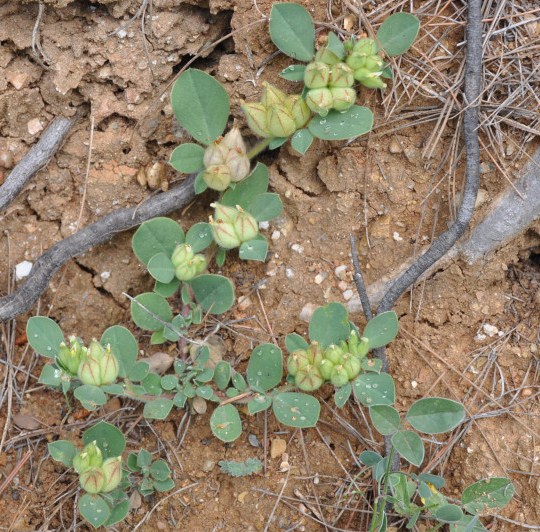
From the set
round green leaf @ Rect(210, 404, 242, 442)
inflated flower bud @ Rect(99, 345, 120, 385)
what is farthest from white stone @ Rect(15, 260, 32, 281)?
round green leaf @ Rect(210, 404, 242, 442)

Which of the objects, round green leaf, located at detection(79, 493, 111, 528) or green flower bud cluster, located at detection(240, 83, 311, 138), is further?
green flower bud cluster, located at detection(240, 83, 311, 138)

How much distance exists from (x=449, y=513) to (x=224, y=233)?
115cm

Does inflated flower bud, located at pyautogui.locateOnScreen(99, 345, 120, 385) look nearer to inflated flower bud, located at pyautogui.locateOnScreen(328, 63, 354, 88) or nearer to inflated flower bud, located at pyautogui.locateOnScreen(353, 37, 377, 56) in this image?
inflated flower bud, located at pyautogui.locateOnScreen(328, 63, 354, 88)

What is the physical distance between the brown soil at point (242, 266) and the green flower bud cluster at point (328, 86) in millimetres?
163

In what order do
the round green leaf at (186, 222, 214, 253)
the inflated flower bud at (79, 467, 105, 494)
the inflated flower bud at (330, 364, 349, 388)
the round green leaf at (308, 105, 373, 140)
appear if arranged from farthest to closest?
the round green leaf at (186, 222, 214, 253), the round green leaf at (308, 105, 373, 140), the inflated flower bud at (330, 364, 349, 388), the inflated flower bud at (79, 467, 105, 494)

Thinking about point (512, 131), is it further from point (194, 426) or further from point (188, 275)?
point (194, 426)

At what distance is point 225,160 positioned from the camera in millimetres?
2467

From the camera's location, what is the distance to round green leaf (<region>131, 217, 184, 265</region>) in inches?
98.6

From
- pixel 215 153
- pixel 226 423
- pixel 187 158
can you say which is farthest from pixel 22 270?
pixel 226 423

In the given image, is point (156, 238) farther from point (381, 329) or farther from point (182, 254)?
point (381, 329)

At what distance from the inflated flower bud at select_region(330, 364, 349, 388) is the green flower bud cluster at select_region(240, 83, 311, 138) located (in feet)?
2.67

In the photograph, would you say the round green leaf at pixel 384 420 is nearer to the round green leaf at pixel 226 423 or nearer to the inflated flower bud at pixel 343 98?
the round green leaf at pixel 226 423

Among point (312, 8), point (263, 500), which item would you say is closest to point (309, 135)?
point (312, 8)

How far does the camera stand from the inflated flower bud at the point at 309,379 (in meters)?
2.33
